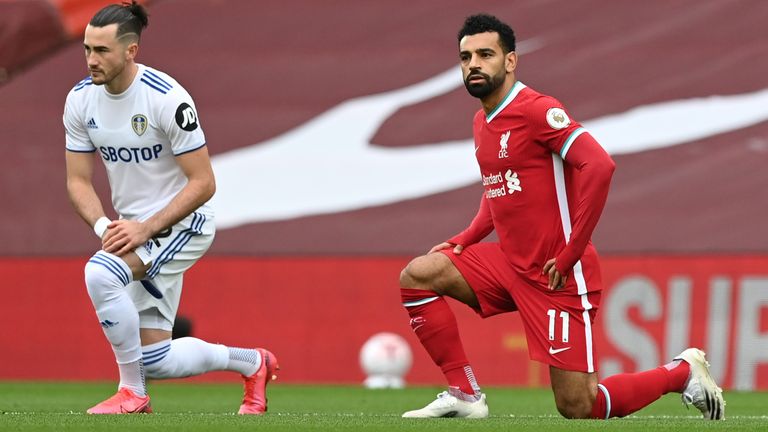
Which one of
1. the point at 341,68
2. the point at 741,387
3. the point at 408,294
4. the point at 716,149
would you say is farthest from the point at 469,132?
the point at 408,294

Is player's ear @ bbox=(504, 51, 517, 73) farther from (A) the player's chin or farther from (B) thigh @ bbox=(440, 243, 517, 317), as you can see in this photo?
(A) the player's chin

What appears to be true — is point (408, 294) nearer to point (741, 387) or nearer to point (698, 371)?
point (698, 371)

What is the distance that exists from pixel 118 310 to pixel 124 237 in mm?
328

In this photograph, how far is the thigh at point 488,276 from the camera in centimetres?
614

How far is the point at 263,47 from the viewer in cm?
1239

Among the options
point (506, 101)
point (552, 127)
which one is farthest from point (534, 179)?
point (506, 101)

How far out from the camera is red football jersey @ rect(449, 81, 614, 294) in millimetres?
5887

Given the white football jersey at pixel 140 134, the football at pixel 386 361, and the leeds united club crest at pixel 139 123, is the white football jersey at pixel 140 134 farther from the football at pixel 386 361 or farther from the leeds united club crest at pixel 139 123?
the football at pixel 386 361

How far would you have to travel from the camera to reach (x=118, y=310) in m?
5.98

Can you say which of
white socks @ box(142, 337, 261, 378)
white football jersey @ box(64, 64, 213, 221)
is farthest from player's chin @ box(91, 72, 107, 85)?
white socks @ box(142, 337, 261, 378)

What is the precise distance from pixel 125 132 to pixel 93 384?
5.68 m

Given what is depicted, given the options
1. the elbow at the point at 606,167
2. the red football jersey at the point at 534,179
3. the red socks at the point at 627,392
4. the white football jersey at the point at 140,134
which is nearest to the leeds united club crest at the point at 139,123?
the white football jersey at the point at 140,134

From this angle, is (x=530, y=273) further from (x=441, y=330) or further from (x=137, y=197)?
(x=137, y=197)

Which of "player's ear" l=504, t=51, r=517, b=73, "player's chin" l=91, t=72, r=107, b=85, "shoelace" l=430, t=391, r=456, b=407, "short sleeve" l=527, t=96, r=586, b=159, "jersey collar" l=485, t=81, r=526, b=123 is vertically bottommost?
"shoelace" l=430, t=391, r=456, b=407
